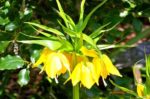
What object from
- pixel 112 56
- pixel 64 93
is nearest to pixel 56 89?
pixel 64 93

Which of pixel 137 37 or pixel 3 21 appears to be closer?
pixel 3 21

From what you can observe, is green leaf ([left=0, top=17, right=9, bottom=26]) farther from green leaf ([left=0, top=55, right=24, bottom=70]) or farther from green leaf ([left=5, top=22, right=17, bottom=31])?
green leaf ([left=0, top=55, right=24, bottom=70])

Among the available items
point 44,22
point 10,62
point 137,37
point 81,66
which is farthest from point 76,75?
point 137,37

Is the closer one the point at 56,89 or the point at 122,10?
the point at 122,10

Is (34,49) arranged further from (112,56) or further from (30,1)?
(112,56)

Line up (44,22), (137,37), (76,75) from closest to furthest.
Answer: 1. (76,75)
2. (44,22)
3. (137,37)

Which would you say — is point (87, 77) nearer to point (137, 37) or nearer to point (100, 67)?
point (100, 67)

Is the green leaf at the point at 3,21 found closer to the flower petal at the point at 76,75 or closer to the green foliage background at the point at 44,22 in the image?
the green foliage background at the point at 44,22
